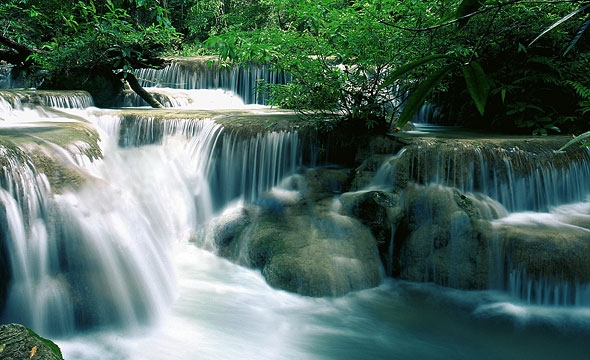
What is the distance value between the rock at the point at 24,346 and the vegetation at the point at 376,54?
2804 mm

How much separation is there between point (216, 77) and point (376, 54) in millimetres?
7393

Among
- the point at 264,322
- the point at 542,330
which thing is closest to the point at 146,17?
the point at 264,322

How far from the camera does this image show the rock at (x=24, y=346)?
1.62 meters

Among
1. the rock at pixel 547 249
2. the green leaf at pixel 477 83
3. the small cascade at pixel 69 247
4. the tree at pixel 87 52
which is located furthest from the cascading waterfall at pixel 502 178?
the tree at pixel 87 52

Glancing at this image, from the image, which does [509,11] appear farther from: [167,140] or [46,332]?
[46,332]

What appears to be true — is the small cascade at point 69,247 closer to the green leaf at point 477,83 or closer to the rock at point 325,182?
the rock at point 325,182

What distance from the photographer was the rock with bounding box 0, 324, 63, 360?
63.6 inches

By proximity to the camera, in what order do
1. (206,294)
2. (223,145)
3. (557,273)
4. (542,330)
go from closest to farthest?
(542,330) < (557,273) < (206,294) < (223,145)

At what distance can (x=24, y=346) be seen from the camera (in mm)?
1649

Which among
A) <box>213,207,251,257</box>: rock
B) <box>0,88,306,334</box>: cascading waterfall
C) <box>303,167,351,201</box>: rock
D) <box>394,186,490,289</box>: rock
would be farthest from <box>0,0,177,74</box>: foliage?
<box>394,186,490,289</box>: rock

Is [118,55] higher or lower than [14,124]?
higher

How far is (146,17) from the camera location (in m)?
21.0

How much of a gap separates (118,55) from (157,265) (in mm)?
6647

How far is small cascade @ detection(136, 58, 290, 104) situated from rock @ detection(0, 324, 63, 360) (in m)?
10.5
